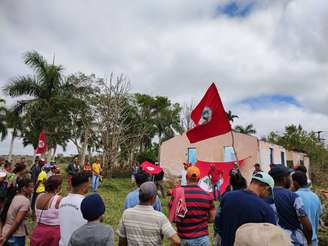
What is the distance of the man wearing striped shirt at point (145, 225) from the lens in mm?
3195

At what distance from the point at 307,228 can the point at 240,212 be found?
1142 millimetres

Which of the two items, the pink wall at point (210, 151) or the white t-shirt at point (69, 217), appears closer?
the white t-shirt at point (69, 217)

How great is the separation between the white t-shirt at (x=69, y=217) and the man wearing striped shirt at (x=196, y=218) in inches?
49.6

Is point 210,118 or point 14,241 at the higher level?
point 210,118

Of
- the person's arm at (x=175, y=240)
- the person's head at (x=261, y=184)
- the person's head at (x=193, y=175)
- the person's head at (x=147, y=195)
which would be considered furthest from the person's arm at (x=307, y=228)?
the person's head at (x=147, y=195)

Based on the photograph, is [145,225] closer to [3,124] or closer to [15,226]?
[15,226]

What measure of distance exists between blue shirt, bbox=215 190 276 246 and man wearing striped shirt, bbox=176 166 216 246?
530 mm

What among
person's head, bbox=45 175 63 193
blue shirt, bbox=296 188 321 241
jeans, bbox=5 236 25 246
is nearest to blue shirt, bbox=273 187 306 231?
blue shirt, bbox=296 188 321 241

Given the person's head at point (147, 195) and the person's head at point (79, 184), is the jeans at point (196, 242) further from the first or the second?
the person's head at point (79, 184)

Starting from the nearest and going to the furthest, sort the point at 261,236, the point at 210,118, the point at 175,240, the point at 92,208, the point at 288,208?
the point at 261,236, the point at 92,208, the point at 175,240, the point at 288,208, the point at 210,118

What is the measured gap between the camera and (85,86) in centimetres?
2358

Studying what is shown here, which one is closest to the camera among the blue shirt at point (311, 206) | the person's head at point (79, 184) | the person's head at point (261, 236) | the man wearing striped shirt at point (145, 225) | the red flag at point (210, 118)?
the person's head at point (261, 236)

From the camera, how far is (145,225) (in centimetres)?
323

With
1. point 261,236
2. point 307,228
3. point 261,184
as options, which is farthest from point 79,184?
point 307,228
